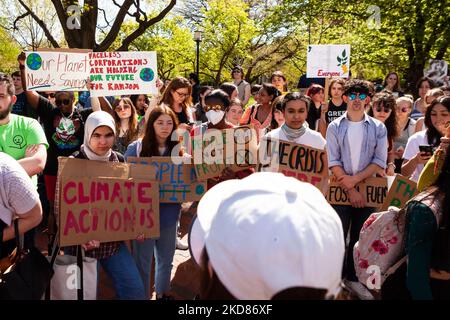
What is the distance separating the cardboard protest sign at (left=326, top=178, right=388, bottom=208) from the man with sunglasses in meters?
0.05

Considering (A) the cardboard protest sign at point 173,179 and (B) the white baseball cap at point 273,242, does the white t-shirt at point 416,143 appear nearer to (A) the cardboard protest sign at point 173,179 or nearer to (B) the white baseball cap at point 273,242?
(A) the cardboard protest sign at point 173,179

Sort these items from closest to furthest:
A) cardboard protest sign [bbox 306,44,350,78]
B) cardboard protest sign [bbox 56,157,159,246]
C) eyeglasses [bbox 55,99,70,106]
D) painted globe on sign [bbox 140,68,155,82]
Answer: cardboard protest sign [bbox 56,157,159,246]
eyeglasses [bbox 55,99,70,106]
painted globe on sign [bbox 140,68,155,82]
cardboard protest sign [bbox 306,44,350,78]

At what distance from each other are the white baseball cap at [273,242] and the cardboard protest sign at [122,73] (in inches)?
184

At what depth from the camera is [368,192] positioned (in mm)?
3689

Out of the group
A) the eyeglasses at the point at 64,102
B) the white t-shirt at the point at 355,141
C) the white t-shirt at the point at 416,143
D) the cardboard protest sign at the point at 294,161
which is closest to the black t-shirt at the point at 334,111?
the white t-shirt at the point at 416,143

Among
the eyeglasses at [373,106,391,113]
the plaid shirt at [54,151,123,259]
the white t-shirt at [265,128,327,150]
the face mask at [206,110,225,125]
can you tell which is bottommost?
the plaid shirt at [54,151,123,259]

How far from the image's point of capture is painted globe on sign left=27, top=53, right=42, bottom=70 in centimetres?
501

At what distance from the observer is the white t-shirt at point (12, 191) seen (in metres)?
2.06

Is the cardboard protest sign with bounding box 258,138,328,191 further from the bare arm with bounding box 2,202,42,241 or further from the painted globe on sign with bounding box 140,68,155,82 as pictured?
the painted globe on sign with bounding box 140,68,155,82

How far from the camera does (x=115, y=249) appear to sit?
290 cm

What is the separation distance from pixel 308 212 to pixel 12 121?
2.85 m

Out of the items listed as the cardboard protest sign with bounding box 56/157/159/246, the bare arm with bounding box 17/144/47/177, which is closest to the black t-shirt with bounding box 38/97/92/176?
the bare arm with bounding box 17/144/47/177

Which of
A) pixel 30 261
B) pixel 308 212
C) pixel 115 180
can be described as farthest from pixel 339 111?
pixel 308 212

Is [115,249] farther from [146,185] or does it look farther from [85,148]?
[85,148]
